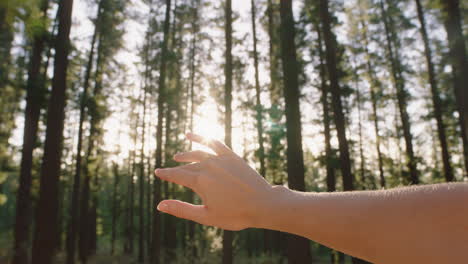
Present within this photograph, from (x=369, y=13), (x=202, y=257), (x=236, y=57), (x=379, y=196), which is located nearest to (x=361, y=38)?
(x=369, y=13)

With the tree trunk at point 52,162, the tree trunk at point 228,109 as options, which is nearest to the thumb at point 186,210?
the tree trunk at point 52,162

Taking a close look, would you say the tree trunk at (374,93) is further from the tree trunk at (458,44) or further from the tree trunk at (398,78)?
the tree trunk at (458,44)

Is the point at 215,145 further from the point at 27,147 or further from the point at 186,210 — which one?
the point at 27,147

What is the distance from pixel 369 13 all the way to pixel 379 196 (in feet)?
75.9

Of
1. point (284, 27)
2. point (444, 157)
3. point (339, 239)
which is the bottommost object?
point (339, 239)

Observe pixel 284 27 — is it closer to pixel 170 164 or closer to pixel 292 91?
pixel 292 91

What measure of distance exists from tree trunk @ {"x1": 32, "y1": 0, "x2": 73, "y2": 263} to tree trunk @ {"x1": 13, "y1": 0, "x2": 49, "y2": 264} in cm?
570

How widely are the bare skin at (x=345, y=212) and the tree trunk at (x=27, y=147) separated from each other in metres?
14.9

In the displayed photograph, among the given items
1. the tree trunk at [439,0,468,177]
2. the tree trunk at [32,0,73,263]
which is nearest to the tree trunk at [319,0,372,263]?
the tree trunk at [439,0,468,177]

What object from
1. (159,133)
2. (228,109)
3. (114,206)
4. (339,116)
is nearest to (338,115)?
(339,116)

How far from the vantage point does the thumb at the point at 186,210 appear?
1.25 metres

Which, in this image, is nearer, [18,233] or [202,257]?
[18,233]

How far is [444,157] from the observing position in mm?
15125

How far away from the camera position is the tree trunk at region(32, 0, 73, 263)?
814 cm
